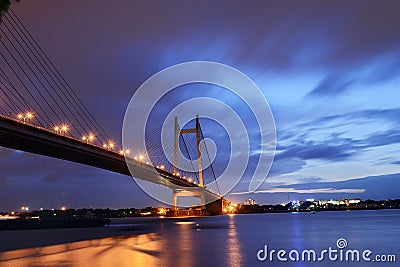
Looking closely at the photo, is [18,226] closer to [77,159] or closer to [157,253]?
[77,159]

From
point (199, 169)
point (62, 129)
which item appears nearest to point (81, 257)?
point (62, 129)

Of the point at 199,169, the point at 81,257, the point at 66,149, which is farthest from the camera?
the point at 199,169

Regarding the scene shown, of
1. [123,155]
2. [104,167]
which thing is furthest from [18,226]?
[123,155]

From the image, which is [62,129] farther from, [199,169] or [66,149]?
[199,169]

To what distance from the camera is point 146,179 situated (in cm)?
6794

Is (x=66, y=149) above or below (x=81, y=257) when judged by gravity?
above

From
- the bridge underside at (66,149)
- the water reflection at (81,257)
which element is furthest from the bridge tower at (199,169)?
the water reflection at (81,257)

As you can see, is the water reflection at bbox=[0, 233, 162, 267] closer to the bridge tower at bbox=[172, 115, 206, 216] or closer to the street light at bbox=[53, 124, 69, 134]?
the street light at bbox=[53, 124, 69, 134]

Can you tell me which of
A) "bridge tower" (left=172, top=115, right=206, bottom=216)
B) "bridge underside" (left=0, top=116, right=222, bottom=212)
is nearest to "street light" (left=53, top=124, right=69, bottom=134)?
"bridge underside" (left=0, top=116, right=222, bottom=212)

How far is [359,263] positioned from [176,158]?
66.9 m

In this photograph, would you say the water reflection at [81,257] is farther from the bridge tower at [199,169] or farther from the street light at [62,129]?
the bridge tower at [199,169]

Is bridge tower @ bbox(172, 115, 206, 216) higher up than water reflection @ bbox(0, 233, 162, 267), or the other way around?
bridge tower @ bbox(172, 115, 206, 216)

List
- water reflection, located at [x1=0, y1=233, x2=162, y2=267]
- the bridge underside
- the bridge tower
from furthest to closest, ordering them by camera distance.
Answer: the bridge tower < the bridge underside < water reflection, located at [x1=0, y1=233, x2=162, y2=267]

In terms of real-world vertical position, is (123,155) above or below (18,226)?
above
